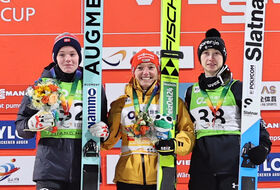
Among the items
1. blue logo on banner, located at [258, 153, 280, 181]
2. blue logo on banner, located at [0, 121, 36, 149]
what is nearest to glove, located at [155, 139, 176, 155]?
blue logo on banner, located at [258, 153, 280, 181]

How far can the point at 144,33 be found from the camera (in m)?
4.40

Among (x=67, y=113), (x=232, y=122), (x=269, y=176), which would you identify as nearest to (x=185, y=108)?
(x=232, y=122)

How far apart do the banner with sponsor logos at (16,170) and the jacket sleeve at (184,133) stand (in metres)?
2.16

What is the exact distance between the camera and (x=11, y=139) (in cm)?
441

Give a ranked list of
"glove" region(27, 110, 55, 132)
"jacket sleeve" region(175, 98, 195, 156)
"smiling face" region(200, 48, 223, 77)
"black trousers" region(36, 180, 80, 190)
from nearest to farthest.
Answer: "glove" region(27, 110, 55, 132) → "black trousers" region(36, 180, 80, 190) → "jacket sleeve" region(175, 98, 195, 156) → "smiling face" region(200, 48, 223, 77)

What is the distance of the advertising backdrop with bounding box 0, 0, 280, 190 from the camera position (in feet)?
14.4

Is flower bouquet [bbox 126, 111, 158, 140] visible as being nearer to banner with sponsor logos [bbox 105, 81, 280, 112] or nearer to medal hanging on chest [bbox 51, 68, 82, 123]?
medal hanging on chest [bbox 51, 68, 82, 123]

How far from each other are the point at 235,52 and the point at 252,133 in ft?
5.41

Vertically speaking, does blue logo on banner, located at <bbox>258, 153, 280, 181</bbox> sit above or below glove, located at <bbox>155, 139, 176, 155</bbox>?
below

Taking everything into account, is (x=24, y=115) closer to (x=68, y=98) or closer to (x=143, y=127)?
(x=68, y=98)

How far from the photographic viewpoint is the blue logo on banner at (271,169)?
442cm

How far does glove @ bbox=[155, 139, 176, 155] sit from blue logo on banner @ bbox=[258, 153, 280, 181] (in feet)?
6.59

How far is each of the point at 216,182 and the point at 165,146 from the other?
0.50 meters

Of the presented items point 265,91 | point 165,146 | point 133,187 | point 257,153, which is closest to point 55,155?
point 133,187
